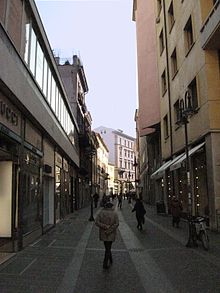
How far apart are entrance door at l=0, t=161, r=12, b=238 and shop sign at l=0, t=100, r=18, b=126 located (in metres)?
1.69

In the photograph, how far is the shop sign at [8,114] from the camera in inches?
416

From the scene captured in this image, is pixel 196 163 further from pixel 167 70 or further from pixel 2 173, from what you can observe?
pixel 2 173

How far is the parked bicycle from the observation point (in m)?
12.4

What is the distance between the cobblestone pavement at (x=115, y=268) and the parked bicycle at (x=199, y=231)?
0.27 metres

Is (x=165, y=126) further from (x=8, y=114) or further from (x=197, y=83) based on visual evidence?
(x=8, y=114)

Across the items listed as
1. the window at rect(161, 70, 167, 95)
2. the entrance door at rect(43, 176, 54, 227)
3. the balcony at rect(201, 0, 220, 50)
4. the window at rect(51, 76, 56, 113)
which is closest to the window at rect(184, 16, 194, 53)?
the balcony at rect(201, 0, 220, 50)

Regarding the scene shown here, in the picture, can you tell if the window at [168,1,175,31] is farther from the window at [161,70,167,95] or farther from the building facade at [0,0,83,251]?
the building facade at [0,0,83,251]

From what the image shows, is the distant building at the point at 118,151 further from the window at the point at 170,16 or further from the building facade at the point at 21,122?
the building facade at the point at 21,122

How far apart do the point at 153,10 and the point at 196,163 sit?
22.2 meters

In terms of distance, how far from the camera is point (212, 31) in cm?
1712

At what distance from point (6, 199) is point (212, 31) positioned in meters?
11.3

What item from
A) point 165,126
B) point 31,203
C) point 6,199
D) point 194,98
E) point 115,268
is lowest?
point 115,268

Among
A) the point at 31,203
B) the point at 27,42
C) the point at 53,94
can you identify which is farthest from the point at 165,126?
the point at 27,42

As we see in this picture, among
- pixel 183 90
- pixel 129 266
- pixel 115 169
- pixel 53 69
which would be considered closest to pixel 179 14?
pixel 183 90
